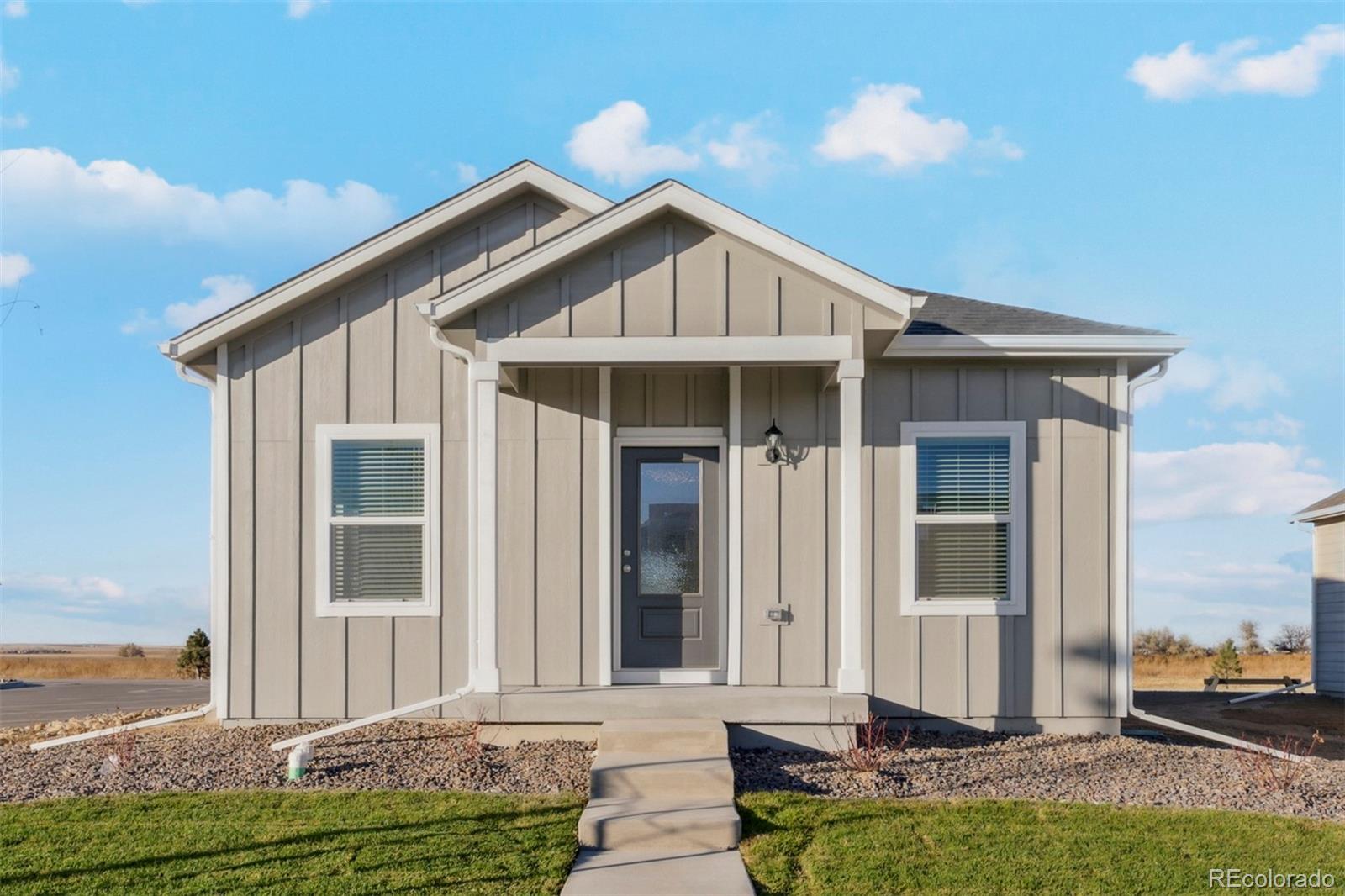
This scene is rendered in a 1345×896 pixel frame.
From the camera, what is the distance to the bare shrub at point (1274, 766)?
6.81 metres

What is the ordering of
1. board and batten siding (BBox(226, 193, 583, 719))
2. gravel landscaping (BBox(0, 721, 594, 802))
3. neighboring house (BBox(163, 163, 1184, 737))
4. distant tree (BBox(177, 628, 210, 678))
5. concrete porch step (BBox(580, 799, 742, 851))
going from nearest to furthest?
concrete porch step (BBox(580, 799, 742, 851)) → gravel landscaping (BBox(0, 721, 594, 802)) → neighboring house (BBox(163, 163, 1184, 737)) → board and batten siding (BBox(226, 193, 583, 719)) → distant tree (BBox(177, 628, 210, 678))

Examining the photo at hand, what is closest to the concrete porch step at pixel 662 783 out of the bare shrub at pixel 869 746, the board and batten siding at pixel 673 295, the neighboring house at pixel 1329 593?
the bare shrub at pixel 869 746

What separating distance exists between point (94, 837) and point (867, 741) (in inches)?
190

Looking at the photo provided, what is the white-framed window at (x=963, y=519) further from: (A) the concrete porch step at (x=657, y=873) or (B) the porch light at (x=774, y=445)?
(A) the concrete porch step at (x=657, y=873)

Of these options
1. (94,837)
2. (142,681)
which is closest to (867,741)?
(94,837)

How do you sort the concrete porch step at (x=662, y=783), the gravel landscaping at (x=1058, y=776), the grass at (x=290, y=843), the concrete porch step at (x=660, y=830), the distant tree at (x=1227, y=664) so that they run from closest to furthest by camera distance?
the grass at (x=290, y=843)
the concrete porch step at (x=660, y=830)
the concrete porch step at (x=662, y=783)
the gravel landscaping at (x=1058, y=776)
the distant tree at (x=1227, y=664)

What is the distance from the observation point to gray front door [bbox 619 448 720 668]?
8250 millimetres

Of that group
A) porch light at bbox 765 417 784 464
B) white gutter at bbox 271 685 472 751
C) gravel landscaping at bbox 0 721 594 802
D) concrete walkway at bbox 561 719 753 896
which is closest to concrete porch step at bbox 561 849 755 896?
concrete walkway at bbox 561 719 753 896

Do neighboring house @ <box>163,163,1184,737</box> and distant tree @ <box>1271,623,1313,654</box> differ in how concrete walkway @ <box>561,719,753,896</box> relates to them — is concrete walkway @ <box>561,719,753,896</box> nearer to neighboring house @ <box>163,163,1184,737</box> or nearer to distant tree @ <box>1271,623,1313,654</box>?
neighboring house @ <box>163,163,1184,737</box>

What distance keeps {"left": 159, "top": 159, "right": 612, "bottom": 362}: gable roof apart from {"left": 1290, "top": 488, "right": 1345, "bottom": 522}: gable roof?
1129 cm

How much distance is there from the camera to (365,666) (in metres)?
8.52

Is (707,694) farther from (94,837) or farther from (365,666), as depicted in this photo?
(94,837)

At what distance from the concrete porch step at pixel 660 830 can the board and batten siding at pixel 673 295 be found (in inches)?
129

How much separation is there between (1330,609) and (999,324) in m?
9.05
